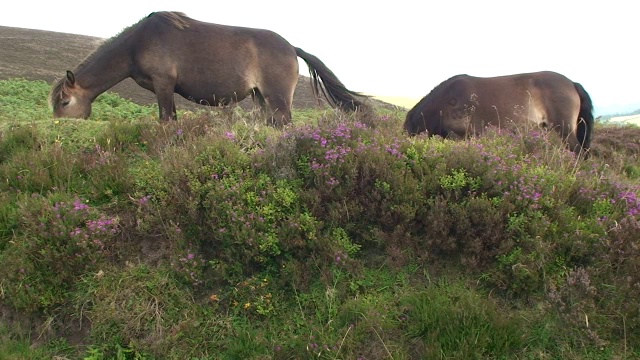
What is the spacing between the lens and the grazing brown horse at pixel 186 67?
29.2 ft

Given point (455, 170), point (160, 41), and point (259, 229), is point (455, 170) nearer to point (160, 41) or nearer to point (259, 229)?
point (259, 229)

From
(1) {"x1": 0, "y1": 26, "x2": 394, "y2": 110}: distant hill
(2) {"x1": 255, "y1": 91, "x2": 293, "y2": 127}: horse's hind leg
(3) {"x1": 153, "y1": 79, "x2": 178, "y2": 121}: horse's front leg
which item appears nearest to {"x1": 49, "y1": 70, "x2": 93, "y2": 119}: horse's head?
(3) {"x1": 153, "y1": 79, "x2": 178, "y2": 121}: horse's front leg

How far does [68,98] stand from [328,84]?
5098mm

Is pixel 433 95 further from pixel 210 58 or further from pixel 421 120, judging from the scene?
pixel 210 58

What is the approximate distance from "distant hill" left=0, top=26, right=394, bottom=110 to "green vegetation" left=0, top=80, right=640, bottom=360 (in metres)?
11.8

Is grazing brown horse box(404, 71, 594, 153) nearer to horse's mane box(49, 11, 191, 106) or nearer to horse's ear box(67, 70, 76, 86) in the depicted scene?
horse's mane box(49, 11, 191, 106)

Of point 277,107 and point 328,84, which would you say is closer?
point 277,107

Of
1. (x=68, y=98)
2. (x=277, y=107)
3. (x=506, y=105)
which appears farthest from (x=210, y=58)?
(x=506, y=105)

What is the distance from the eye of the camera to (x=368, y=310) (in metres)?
4.30

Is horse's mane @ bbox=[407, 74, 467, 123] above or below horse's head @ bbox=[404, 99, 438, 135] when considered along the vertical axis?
above

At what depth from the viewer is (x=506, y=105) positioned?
1016 centimetres

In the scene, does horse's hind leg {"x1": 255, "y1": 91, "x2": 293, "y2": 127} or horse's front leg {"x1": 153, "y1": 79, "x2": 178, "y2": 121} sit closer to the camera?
horse's front leg {"x1": 153, "y1": 79, "x2": 178, "y2": 121}

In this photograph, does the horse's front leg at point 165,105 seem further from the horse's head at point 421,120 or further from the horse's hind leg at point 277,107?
the horse's head at point 421,120

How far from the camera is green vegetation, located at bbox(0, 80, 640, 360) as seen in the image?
4129 mm
